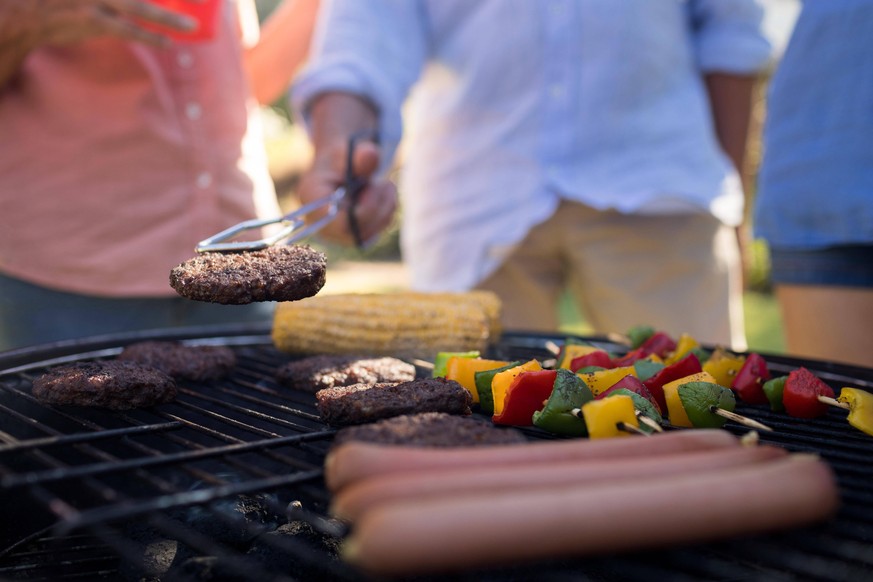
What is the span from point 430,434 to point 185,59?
2.57 m

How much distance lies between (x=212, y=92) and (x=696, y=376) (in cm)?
255

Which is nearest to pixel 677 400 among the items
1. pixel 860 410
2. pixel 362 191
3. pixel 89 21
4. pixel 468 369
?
pixel 860 410

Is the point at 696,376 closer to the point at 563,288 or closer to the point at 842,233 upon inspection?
the point at 842,233

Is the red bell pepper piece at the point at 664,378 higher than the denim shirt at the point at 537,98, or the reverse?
the denim shirt at the point at 537,98

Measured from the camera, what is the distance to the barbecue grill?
1316 millimetres

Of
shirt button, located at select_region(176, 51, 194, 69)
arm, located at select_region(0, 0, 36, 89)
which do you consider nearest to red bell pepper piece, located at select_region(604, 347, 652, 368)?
shirt button, located at select_region(176, 51, 194, 69)

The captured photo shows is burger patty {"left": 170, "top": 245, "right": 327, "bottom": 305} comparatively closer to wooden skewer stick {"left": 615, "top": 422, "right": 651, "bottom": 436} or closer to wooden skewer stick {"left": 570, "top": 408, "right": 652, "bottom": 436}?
wooden skewer stick {"left": 570, "top": 408, "right": 652, "bottom": 436}

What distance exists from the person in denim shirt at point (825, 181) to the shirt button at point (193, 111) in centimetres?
265

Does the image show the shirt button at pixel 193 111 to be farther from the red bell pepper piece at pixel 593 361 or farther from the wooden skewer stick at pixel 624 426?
the wooden skewer stick at pixel 624 426

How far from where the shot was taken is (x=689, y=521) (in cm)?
114

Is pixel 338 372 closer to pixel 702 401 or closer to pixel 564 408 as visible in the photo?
pixel 564 408

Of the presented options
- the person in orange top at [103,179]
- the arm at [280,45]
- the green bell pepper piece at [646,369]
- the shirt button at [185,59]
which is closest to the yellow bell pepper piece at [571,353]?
the green bell pepper piece at [646,369]

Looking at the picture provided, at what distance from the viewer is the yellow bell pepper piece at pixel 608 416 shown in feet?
5.79

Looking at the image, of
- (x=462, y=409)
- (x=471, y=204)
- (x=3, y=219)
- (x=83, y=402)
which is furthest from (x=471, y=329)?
(x=3, y=219)
